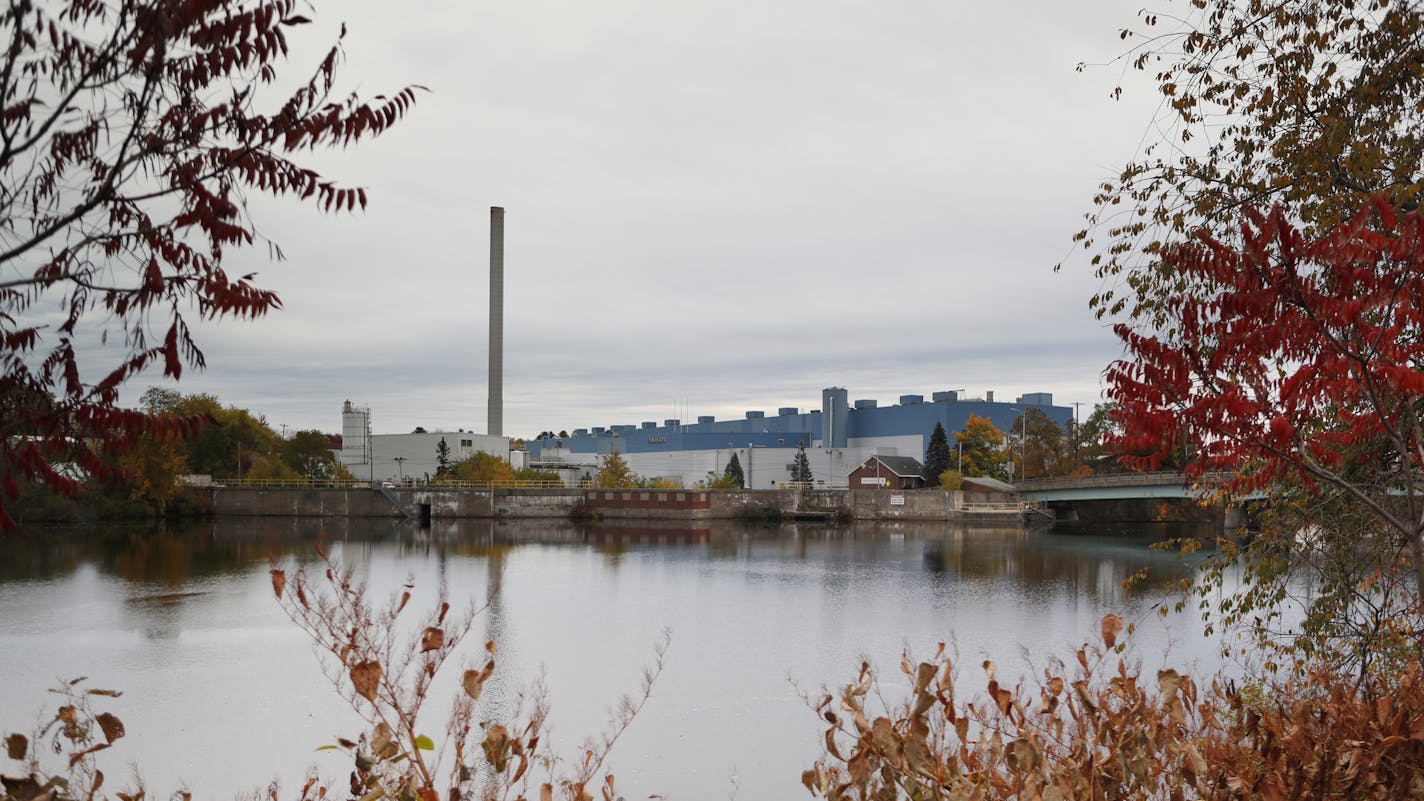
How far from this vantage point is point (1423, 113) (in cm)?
852

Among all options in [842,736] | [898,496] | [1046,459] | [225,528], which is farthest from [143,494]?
[842,736]

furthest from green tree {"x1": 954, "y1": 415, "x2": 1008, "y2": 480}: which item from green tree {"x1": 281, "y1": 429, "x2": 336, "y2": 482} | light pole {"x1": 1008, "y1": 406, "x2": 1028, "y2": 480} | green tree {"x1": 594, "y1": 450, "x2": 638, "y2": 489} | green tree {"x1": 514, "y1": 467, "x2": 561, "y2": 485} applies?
green tree {"x1": 281, "y1": 429, "x2": 336, "y2": 482}

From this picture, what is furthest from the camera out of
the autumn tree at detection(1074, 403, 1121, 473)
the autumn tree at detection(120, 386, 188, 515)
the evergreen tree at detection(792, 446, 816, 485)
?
the evergreen tree at detection(792, 446, 816, 485)

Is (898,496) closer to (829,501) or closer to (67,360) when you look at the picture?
(829,501)

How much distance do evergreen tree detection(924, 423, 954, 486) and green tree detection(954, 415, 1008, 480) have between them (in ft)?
3.66

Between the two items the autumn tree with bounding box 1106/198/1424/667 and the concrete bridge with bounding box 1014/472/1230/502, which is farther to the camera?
the concrete bridge with bounding box 1014/472/1230/502

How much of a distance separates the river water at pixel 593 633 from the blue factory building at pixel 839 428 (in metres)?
42.2

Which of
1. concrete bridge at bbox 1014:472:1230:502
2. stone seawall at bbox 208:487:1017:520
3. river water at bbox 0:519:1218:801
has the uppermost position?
concrete bridge at bbox 1014:472:1230:502

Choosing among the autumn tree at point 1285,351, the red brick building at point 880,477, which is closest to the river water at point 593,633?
the autumn tree at point 1285,351

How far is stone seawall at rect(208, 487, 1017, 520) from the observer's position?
229 ft

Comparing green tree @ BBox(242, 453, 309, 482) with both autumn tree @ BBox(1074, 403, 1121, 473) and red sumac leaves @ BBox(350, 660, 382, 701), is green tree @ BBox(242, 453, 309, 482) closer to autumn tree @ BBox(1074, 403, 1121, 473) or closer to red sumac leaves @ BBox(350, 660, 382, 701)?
autumn tree @ BBox(1074, 403, 1121, 473)

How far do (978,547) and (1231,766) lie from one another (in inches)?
1761

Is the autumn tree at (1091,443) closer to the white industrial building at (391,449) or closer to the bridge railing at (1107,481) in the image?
the bridge railing at (1107,481)

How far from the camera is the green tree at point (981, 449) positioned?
7869cm
